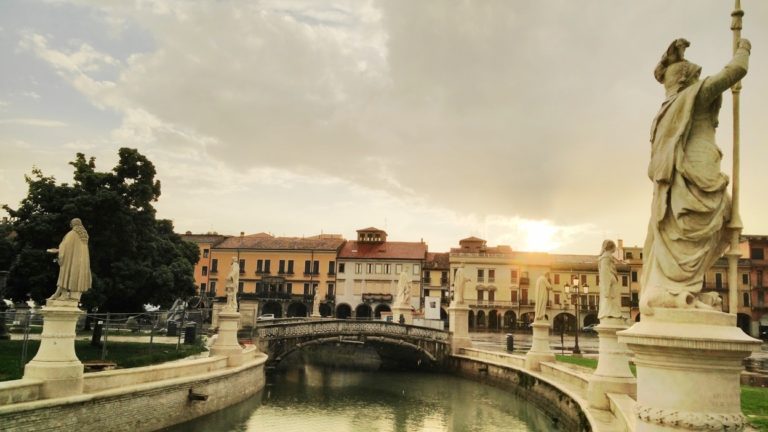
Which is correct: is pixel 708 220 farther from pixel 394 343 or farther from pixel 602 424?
pixel 394 343

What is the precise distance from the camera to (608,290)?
43.2ft

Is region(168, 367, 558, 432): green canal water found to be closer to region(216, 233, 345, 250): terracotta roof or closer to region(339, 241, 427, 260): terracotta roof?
region(339, 241, 427, 260): terracotta roof

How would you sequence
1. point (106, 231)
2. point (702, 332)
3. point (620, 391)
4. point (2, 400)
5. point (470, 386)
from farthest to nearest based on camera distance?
1. point (470, 386)
2. point (106, 231)
3. point (620, 391)
4. point (2, 400)
5. point (702, 332)

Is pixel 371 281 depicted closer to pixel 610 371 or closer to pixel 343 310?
pixel 343 310

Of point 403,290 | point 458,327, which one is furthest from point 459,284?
point 403,290

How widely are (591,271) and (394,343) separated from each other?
43.5 m

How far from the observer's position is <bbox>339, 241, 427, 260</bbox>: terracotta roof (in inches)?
2749

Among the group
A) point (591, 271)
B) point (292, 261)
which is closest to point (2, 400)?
point (292, 261)

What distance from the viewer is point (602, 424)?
10859 mm

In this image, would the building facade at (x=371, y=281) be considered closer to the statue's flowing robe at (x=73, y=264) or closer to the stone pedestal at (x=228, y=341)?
the stone pedestal at (x=228, y=341)

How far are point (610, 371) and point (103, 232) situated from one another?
60.6 feet

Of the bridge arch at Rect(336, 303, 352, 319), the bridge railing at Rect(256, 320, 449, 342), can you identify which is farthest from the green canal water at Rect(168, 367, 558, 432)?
the bridge arch at Rect(336, 303, 352, 319)

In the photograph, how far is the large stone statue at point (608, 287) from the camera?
13.1 m

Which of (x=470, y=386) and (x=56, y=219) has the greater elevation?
(x=56, y=219)
